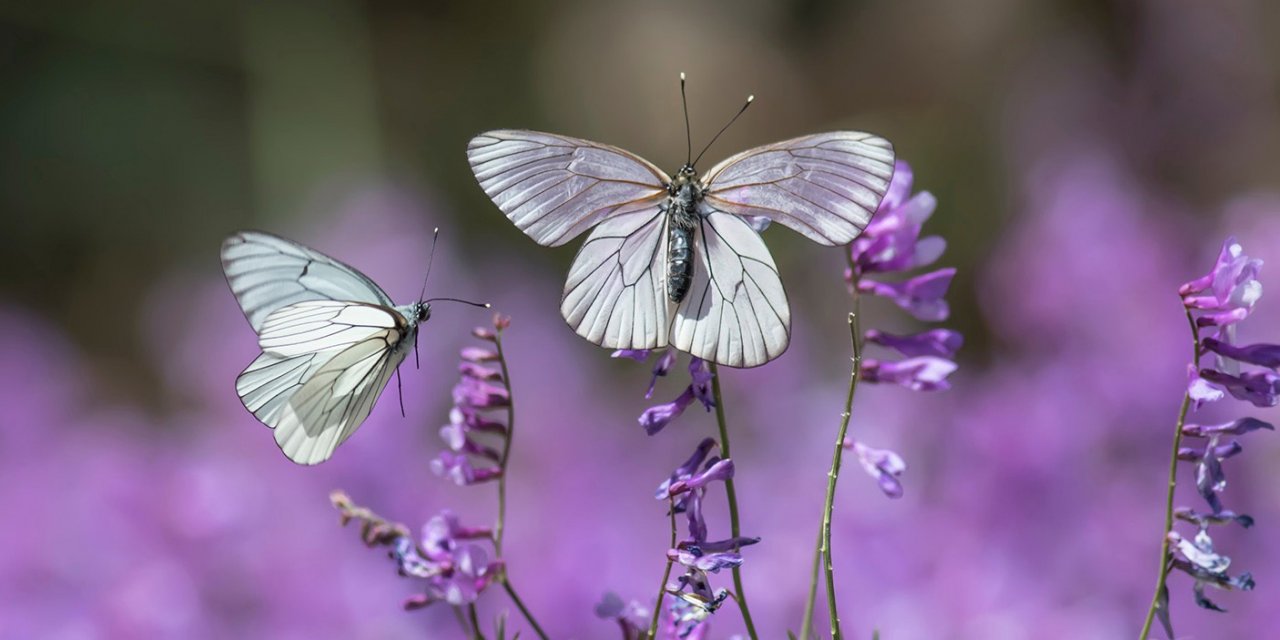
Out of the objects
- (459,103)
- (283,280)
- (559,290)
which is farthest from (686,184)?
(459,103)

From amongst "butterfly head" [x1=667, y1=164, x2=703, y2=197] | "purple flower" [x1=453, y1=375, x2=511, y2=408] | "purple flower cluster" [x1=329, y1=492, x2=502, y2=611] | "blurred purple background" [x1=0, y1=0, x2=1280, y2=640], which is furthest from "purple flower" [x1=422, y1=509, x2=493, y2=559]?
"blurred purple background" [x1=0, y1=0, x2=1280, y2=640]

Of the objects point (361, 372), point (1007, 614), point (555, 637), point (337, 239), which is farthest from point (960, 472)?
point (337, 239)

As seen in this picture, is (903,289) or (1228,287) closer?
(1228,287)

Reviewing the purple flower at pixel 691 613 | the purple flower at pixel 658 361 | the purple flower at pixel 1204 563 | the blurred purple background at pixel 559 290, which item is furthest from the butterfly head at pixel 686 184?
the blurred purple background at pixel 559 290

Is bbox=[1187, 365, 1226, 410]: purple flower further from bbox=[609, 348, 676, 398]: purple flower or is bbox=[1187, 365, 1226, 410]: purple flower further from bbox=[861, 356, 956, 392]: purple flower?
bbox=[609, 348, 676, 398]: purple flower

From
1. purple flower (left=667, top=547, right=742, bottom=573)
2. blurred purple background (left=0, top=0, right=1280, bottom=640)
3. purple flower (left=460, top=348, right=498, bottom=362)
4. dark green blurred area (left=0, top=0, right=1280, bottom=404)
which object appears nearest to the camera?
purple flower (left=667, top=547, right=742, bottom=573)

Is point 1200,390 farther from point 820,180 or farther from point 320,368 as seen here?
point 320,368
